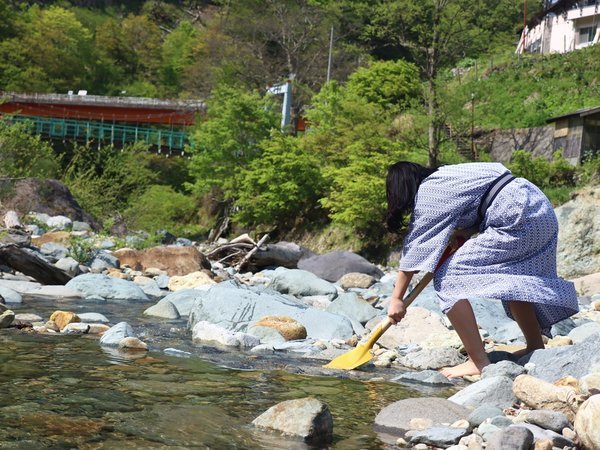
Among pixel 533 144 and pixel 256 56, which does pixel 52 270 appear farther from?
pixel 256 56

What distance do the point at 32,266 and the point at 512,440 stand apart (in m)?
8.51

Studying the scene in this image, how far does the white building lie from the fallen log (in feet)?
Result: 123

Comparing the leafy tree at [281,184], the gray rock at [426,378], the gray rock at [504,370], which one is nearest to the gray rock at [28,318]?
the gray rock at [426,378]

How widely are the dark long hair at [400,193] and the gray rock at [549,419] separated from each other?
144cm

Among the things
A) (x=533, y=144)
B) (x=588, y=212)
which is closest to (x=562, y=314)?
(x=588, y=212)

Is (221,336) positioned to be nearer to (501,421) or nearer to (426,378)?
(426,378)

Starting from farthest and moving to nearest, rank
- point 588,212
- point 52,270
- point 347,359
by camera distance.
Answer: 1. point 588,212
2. point 52,270
3. point 347,359

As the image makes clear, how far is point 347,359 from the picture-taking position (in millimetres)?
5570

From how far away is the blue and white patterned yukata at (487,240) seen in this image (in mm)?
4480

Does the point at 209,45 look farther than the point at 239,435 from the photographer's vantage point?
Yes

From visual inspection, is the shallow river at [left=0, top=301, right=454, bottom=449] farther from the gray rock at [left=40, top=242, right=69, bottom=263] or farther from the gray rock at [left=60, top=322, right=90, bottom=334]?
the gray rock at [left=40, top=242, right=69, bottom=263]

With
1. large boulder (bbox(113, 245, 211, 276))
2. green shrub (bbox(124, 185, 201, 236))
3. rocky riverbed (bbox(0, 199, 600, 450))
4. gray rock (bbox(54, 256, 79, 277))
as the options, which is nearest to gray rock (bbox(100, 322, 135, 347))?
rocky riverbed (bbox(0, 199, 600, 450))

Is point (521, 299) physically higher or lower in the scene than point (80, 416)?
higher

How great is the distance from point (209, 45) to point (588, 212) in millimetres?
38563
